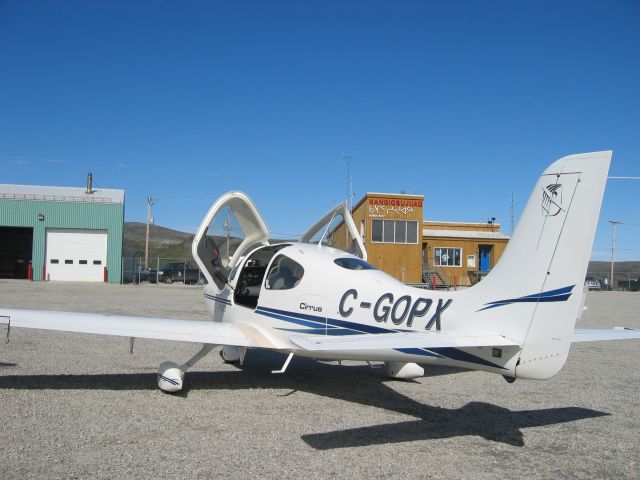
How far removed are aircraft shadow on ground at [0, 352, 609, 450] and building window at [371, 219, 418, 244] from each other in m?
22.7

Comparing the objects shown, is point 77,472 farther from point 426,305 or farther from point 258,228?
point 258,228

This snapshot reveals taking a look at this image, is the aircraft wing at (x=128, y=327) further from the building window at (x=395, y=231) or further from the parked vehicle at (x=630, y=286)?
the parked vehicle at (x=630, y=286)

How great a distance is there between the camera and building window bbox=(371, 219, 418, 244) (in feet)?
107

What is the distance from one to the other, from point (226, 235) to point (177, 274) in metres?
35.3

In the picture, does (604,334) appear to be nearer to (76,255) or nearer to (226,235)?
(226,235)

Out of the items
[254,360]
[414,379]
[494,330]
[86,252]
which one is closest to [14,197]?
[86,252]

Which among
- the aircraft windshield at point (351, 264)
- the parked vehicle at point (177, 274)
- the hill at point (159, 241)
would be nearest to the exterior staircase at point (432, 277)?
the parked vehicle at point (177, 274)

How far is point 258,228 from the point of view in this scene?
9414 mm

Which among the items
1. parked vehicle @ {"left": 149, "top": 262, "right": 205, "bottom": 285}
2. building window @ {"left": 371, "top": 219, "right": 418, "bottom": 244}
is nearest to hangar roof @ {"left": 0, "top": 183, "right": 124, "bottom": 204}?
parked vehicle @ {"left": 149, "top": 262, "right": 205, "bottom": 285}

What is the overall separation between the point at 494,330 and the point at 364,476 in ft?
6.54

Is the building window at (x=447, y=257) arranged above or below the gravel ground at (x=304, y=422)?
above

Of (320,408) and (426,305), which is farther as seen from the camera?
(320,408)

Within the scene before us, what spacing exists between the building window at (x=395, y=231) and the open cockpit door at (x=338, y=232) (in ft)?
75.4

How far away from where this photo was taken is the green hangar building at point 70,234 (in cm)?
4047
